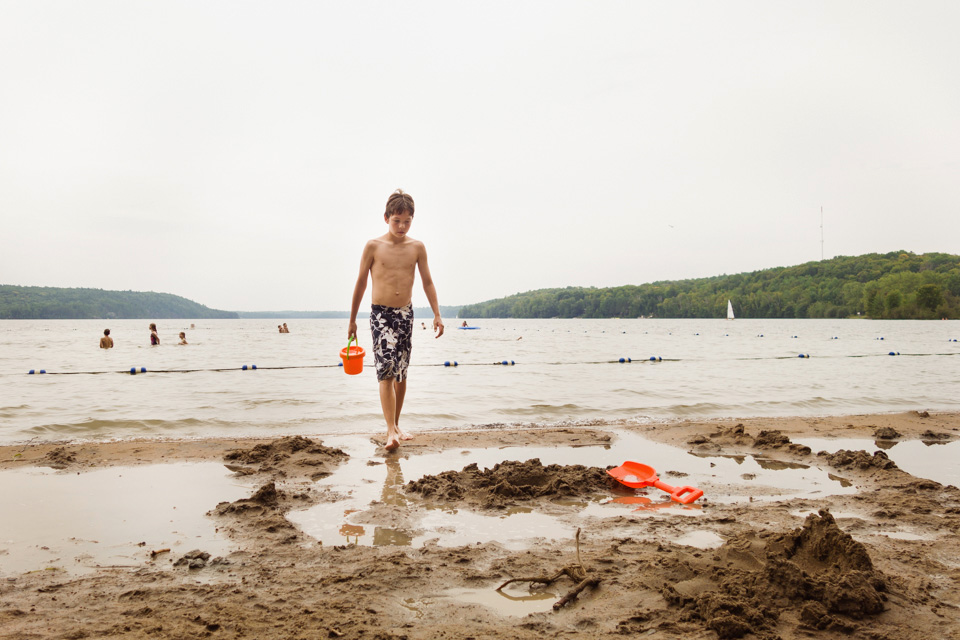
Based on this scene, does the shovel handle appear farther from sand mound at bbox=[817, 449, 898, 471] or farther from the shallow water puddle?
sand mound at bbox=[817, 449, 898, 471]

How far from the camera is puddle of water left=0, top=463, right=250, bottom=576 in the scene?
2.78 m

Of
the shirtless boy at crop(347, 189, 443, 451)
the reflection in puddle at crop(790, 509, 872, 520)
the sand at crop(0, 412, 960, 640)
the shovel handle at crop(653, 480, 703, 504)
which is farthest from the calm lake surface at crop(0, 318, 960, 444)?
the reflection in puddle at crop(790, 509, 872, 520)

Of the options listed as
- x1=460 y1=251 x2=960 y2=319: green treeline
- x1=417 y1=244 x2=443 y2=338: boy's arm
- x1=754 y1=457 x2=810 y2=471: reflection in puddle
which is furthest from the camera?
x1=460 y1=251 x2=960 y2=319: green treeline

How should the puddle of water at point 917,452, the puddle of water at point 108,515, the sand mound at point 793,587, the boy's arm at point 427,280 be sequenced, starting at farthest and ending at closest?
the boy's arm at point 427,280 → the puddle of water at point 917,452 → the puddle of water at point 108,515 → the sand mound at point 793,587

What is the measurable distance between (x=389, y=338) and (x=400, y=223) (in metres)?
1.20

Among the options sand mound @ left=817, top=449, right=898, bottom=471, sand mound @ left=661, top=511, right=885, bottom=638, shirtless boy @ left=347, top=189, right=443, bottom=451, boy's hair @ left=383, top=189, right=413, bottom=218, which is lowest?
sand mound @ left=817, top=449, right=898, bottom=471

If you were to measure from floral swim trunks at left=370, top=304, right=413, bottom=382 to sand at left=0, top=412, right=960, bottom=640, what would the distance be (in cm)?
187

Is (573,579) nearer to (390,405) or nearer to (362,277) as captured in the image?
(390,405)

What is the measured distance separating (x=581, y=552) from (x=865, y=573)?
3.94ft

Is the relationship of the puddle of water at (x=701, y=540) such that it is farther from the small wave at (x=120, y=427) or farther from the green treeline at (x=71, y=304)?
the green treeline at (x=71, y=304)

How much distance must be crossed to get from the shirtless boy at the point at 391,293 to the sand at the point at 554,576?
73.3 inches

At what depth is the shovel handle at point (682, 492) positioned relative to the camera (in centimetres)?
377

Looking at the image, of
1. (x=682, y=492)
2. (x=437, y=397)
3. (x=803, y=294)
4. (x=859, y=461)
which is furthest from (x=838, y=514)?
(x=803, y=294)

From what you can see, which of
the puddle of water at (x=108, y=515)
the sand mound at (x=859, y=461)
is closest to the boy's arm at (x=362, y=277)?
the puddle of water at (x=108, y=515)
